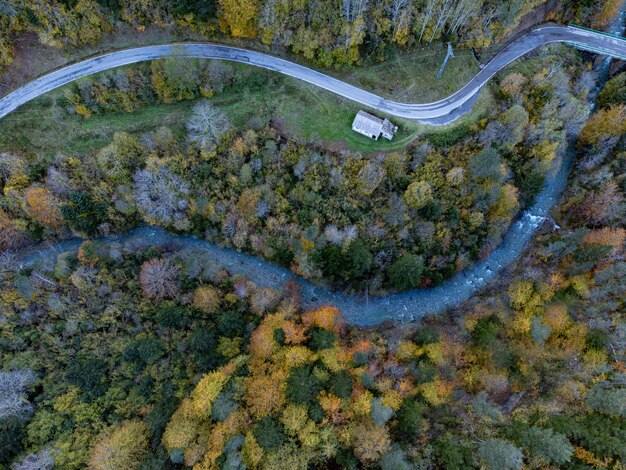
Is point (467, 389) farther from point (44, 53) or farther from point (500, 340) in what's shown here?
point (44, 53)

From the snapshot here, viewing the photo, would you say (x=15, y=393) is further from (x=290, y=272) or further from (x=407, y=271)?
(x=407, y=271)

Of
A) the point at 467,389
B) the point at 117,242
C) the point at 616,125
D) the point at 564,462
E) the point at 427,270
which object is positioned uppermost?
the point at 616,125

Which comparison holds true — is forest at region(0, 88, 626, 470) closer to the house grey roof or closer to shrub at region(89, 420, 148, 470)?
shrub at region(89, 420, 148, 470)

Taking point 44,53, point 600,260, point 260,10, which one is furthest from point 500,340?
point 44,53

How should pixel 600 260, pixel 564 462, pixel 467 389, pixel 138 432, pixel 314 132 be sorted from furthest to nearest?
pixel 314 132 → pixel 600 260 → pixel 467 389 → pixel 138 432 → pixel 564 462

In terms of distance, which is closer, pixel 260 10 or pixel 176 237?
pixel 260 10

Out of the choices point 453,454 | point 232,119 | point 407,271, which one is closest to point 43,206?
point 232,119

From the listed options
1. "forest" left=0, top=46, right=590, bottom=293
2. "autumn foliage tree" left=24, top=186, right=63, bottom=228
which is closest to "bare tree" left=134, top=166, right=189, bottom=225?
"forest" left=0, top=46, right=590, bottom=293
